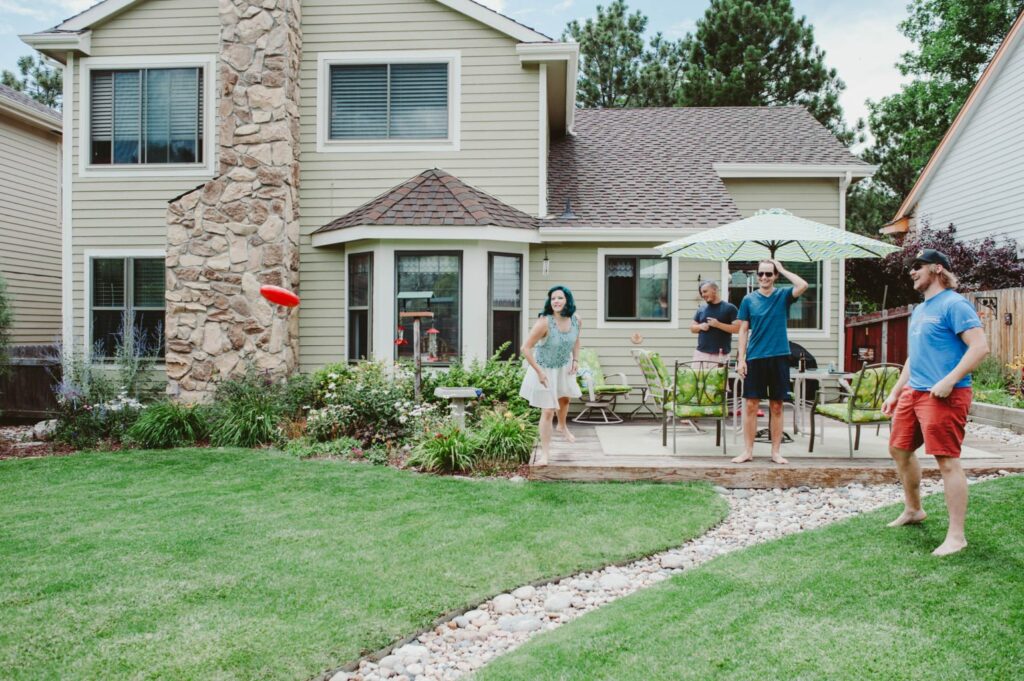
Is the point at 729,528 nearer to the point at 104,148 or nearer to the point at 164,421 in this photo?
the point at 164,421

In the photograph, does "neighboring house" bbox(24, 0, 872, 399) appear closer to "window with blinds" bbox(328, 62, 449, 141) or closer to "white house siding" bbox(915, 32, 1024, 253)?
"window with blinds" bbox(328, 62, 449, 141)

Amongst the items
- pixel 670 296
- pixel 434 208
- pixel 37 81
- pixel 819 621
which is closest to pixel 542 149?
pixel 434 208

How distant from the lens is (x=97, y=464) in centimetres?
792

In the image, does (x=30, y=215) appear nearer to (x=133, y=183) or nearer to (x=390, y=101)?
(x=133, y=183)

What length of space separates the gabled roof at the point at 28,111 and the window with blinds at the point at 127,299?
5279mm

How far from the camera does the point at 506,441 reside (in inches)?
289

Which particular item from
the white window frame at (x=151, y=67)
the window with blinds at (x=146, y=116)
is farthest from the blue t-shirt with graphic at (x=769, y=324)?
the window with blinds at (x=146, y=116)

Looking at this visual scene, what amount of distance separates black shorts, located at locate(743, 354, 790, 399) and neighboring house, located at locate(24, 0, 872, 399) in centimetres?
449

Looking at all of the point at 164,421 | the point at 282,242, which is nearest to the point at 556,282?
the point at 282,242

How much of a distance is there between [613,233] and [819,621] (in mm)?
7680

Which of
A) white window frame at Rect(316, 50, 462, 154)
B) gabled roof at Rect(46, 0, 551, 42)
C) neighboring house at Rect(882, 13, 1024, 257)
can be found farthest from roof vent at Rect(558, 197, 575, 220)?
neighboring house at Rect(882, 13, 1024, 257)

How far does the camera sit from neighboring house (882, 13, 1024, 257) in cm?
1404

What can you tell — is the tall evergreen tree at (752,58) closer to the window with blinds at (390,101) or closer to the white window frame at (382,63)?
the white window frame at (382,63)

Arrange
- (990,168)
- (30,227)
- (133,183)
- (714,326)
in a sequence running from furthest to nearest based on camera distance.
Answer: (990,168)
(30,227)
(133,183)
(714,326)
